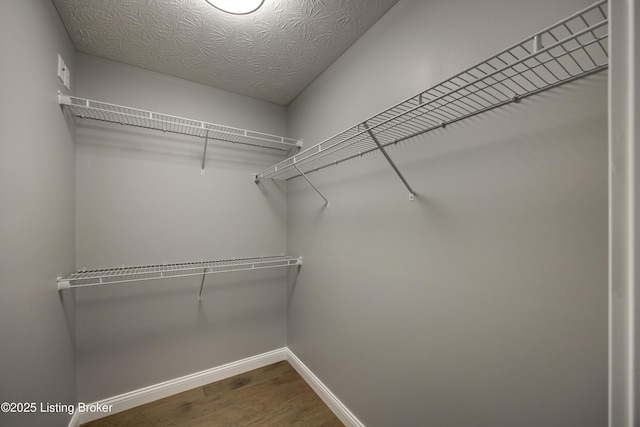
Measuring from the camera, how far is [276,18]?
4.24 feet

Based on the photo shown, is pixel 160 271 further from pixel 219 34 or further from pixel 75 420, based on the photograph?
pixel 219 34

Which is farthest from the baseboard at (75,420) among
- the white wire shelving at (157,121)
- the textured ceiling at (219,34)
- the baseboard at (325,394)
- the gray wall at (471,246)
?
the textured ceiling at (219,34)

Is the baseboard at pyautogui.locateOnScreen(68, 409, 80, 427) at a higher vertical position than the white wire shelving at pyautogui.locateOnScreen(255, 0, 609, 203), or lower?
lower

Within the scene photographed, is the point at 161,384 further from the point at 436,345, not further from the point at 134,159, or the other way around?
the point at 436,345

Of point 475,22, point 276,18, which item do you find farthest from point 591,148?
point 276,18

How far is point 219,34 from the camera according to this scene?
1398 millimetres

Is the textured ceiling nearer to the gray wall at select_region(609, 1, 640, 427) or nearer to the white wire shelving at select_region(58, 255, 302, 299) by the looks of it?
the gray wall at select_region(609, 1, 640, 427)

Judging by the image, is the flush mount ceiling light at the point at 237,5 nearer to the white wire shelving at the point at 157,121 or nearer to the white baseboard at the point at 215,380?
the white wire shelving at the point at 157,121

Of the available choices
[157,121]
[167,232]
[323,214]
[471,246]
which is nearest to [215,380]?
[167,232]

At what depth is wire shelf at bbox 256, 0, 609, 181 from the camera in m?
0.57

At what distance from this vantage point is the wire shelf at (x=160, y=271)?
1.39m

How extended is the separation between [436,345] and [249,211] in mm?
1642

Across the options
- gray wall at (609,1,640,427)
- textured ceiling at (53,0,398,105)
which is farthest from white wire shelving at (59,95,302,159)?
gray wall at (609,1,640,427)

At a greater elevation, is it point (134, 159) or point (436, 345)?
point (134, 159)
